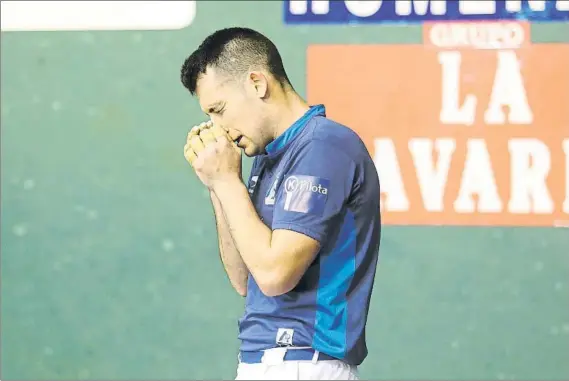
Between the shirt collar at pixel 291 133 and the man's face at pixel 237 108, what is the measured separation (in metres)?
0.03

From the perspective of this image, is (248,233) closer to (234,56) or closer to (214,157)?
(214,157)

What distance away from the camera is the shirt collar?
1.50 metres

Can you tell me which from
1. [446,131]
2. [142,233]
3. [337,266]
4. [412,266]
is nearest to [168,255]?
[142,233]

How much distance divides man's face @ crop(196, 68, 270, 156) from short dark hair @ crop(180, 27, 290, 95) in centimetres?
2

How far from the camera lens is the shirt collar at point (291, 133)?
1505 millimetres

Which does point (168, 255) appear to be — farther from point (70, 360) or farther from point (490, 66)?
point (490, 66)

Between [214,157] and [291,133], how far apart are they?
0.45ft

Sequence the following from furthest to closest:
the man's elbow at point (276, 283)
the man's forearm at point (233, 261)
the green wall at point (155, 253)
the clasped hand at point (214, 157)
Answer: the green wall at point (155, 253) → the man's forearm at point (233, 261) → the clasped hand at point (214, 157) → the man's elbow at point (276, 283)

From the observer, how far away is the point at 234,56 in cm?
156

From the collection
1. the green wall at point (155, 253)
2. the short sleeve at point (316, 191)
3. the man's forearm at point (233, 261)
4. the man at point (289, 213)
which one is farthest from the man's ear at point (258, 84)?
the green wall at point (155, 253)

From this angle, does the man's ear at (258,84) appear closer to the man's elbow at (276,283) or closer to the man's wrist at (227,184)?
the man's wrist at (227,184)

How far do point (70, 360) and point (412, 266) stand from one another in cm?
110

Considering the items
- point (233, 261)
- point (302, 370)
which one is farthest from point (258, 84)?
point (302, 370)

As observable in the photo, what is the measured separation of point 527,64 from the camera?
2.63m
